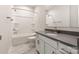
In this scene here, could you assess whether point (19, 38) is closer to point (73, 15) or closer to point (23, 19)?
point (23, 19)

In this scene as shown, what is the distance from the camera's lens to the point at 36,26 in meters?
4.02

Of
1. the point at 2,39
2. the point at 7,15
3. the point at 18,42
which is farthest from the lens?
the point at 18,42

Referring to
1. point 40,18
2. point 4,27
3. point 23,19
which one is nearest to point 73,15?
point 4,27

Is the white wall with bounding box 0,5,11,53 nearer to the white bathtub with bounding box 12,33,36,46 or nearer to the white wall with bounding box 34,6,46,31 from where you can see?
the white bathtub with bounding box 12,33,36,46

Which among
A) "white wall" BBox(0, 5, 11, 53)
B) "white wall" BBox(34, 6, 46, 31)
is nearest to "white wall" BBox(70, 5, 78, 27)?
"white wall" BBox(0, 5, 11, 53)

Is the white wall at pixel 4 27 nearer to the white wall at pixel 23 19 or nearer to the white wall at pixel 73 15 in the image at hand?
the white wall at pixel 73 15

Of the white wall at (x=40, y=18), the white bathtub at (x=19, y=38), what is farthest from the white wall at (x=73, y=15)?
the white bathtub at (x=19, y=38)

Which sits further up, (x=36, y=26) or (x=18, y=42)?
(x=36, y=26)

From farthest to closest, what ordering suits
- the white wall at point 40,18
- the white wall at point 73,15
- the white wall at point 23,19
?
the white wall at point 40,18 → the white wall at point 23,19 → the white wall at point 73,15

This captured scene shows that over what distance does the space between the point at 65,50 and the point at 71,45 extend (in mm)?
150

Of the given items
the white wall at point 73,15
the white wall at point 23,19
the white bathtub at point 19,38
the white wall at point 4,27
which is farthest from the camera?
the white wall at point 23,19

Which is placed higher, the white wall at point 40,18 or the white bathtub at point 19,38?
the white wall at point 40,18
